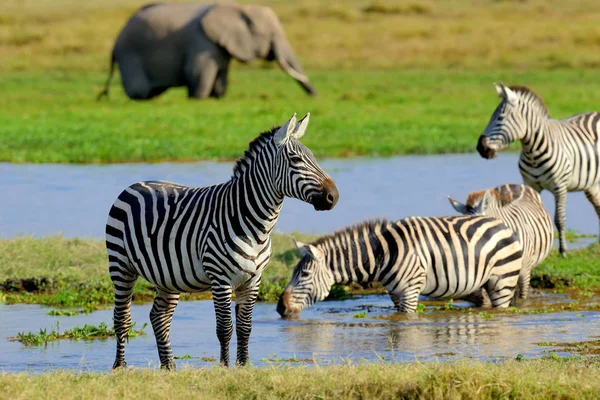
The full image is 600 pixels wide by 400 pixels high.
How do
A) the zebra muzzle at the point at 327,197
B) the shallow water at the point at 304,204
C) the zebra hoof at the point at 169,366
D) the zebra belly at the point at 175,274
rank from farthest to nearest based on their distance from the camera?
1. the shallow water at the point at 304,204
2. the zebra hoof at the point at 169,366
3. the zebra belly at the point at 175,274
4. the zebra muzzle at the point at 327,197

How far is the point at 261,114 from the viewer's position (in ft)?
86.6

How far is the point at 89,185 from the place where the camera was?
59.5 feet

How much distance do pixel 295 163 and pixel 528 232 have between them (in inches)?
186

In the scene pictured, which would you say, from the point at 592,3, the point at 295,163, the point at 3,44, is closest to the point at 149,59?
the point at 3,44

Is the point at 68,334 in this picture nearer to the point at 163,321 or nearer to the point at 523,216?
the point at 163,321

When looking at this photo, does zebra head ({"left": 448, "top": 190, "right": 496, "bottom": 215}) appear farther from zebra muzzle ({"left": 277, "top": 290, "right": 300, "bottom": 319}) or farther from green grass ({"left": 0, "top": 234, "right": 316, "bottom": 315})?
zebra muzzle ({"left": 277, "top": 290, "right": 300, "bottom": 319})

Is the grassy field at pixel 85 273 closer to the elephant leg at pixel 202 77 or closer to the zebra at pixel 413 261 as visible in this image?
the zebra at pixel 413 261

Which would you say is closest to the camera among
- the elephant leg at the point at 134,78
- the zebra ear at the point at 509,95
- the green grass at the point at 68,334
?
the green grass at the point at 68,334

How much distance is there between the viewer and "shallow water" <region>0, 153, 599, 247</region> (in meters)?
15.3

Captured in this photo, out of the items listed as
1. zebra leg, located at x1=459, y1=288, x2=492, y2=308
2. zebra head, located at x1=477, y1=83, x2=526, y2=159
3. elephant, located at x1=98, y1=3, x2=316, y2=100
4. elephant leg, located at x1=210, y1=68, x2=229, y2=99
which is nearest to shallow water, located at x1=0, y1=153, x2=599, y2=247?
zebra head, located at x1=477, y1=83, x2=526, y2=159

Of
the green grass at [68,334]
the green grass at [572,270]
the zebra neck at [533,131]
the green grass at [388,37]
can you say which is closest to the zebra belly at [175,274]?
the green grass at [68,334]

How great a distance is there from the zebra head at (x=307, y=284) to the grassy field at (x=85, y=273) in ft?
2.58

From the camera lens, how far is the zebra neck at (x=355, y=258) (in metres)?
10.6

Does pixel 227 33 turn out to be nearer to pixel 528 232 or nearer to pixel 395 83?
pixel 395 83
